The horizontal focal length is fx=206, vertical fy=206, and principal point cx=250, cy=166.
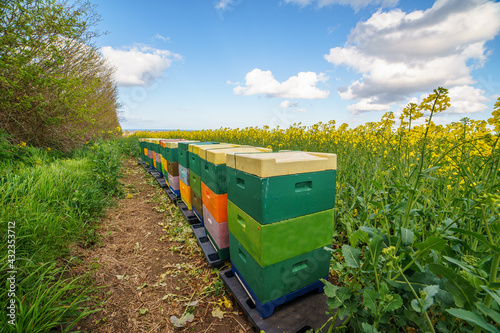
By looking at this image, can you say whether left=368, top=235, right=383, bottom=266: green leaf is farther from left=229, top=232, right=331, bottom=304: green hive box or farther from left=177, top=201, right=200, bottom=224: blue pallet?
left=177, top=201, right=200, bottom=224: blue pallet

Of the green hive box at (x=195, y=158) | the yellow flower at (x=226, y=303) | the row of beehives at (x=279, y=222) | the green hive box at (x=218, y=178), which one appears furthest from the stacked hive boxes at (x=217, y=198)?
the yellow flower at (x=226, y=303)

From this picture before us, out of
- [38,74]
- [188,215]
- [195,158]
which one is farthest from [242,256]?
[38,74]

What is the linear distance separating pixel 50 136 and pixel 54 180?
4.31m

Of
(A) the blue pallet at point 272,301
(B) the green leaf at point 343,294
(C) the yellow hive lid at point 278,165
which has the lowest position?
(A) the blue pallet at point 272,301

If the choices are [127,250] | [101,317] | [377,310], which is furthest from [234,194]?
[127,250]

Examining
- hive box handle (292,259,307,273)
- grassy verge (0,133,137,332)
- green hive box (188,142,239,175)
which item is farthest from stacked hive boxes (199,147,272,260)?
grassy verge (0,133,137,332)

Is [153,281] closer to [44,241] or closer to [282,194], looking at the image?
[44,241]

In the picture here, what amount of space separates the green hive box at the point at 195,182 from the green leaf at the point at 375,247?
2.45m

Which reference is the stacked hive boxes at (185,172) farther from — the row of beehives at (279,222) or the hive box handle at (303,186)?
the hive box handle at (303,186)

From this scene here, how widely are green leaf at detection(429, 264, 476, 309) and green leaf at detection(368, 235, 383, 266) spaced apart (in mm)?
224

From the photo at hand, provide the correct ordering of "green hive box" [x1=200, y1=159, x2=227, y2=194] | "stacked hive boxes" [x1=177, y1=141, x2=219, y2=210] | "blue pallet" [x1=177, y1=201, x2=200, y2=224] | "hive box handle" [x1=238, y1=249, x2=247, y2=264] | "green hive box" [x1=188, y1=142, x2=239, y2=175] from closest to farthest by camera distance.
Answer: "hive box handle" [x1=238, y1=249, x2=247, y2=264], "green hive box" [x1=200, y1=159, x2=227, y2=194], "green hive box" [x1=188, y1=142, x2=239, y2=175], "blue pallet" [x1=177, y1=201, x2=200, y2=224], "stacked hive boxes" [x1=177, y1=141, x2=219, y2=210]

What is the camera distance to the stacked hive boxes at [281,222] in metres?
1.59

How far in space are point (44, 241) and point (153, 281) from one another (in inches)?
51.3

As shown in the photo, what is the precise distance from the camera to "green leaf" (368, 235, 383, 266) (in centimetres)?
113
